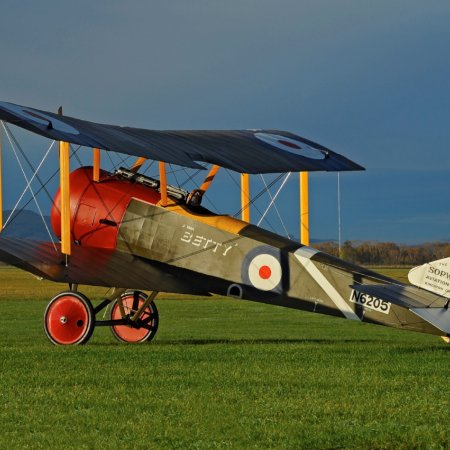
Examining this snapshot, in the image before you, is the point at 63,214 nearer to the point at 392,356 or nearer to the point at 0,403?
the point at 392,356

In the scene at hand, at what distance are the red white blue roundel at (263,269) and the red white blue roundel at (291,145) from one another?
3.27 metres

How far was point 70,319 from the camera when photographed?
15477 mm

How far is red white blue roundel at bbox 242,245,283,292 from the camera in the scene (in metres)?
15.3

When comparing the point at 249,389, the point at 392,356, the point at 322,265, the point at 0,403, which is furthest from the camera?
the point at 322,265

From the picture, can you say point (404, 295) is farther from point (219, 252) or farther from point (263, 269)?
point (219, 252)

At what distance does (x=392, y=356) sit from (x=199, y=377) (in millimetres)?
3536

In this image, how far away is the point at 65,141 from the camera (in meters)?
14.2

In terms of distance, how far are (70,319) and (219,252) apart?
2459mm

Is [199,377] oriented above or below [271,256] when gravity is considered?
below

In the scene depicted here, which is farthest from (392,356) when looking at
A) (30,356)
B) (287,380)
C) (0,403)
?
(0,403)

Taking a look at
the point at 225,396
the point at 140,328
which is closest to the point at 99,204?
the point at 140,328

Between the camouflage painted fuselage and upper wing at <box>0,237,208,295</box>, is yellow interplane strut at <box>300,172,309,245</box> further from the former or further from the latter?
upper wing at <box>0,237,208,295</box>

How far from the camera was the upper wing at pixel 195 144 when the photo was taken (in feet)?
48.3

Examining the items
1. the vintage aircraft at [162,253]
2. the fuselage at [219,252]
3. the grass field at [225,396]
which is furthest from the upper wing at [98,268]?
the grass field at [225,396]
